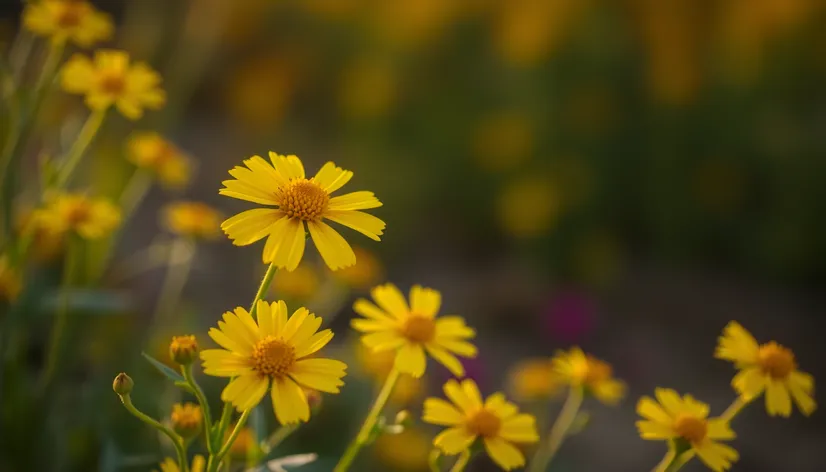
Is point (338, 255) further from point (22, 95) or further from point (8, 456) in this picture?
point (8, 456)

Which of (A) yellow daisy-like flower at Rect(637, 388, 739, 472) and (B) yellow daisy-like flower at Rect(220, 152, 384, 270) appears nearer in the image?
(B) yellow daisy-like flower at Rect(220, 152, 384, 270)

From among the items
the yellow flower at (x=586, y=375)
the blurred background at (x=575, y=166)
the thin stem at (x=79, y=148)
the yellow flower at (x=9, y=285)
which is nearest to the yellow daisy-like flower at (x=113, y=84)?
the thin stem at (x=79, y=148)

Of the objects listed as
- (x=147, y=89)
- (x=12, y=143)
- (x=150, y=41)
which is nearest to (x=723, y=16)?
(x=150, y=41)

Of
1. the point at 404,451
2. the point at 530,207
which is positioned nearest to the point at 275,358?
the point at 404,451

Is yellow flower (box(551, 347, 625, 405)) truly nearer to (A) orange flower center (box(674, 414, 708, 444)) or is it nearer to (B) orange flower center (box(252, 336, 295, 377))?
(A) orange flower center (box(674, 414, 708, 444))

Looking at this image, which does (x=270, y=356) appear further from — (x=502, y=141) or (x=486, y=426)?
(x=502, y=141)

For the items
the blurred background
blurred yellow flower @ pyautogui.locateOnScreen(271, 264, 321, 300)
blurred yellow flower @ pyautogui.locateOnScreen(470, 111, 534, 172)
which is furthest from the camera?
blurred yellow flower @ pyautogui.locateOnScreen(470, 111, 534, 172)

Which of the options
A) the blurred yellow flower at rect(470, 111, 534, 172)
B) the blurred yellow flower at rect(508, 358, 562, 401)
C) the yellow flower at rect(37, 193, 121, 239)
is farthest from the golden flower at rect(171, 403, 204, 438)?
the blurred yellow flower at rect(470, 111, 534, 172)
